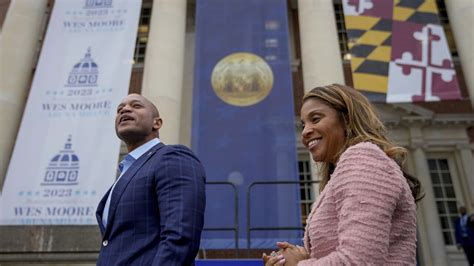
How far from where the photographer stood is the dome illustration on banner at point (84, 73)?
7906 millimetres

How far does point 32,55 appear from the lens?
9984 millimetres

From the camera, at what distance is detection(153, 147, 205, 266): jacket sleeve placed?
5.76 feet

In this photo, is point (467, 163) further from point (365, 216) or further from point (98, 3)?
point (365, 216)

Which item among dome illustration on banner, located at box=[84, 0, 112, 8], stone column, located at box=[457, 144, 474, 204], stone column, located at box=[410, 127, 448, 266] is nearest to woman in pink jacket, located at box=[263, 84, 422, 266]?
dome illustration on banner, located at box=[84, 0, 112, 8]

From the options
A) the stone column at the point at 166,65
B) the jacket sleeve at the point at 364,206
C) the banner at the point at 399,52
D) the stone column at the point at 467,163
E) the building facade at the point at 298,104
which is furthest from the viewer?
the stone column at the point at 467,163

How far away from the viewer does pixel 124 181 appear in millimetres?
2078

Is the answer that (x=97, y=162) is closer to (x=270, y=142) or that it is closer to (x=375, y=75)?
(x=270, y=142)

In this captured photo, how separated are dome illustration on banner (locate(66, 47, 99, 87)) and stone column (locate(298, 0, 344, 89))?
14.6 feet

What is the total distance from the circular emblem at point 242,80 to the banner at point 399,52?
189 cm

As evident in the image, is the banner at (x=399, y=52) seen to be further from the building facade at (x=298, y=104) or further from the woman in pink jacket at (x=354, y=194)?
the woman in pink jacket at (x=354, y=194)

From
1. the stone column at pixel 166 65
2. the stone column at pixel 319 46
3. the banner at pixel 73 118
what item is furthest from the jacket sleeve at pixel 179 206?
the stone column at pixel 319 46

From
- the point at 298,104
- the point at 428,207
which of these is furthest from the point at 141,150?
the point at 428,207

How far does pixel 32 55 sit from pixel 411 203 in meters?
10.5

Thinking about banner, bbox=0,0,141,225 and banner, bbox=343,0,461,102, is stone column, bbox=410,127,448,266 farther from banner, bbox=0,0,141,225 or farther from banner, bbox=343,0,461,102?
banner, bbox=0,0,141,225
